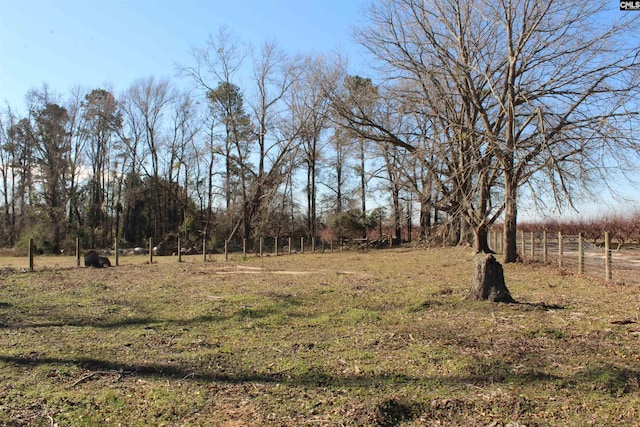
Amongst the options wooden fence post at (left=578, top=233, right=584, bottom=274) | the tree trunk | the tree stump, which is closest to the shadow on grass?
the tree stump

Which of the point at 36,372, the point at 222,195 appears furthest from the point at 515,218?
the point at 222,195

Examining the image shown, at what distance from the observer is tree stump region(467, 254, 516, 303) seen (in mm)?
7223

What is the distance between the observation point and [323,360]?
473cm

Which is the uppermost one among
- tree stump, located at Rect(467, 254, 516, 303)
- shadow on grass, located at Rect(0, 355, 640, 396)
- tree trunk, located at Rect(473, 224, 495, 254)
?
tree trunk, located at Rect(473, 224, 495, 254)

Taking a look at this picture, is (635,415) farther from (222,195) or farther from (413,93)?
(222,195)

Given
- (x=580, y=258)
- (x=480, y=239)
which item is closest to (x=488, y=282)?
(x=580, y=258)

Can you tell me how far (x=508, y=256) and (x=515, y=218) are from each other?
239 cm

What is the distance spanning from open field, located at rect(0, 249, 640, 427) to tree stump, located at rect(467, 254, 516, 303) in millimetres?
282

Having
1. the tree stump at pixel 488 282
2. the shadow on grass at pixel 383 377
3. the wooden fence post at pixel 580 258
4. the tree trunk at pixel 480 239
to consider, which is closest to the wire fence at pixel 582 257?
the wooden fence post at pixel 580 258

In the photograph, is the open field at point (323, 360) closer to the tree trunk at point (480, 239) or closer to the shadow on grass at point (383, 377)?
the shadow on grass at point (383, 377)

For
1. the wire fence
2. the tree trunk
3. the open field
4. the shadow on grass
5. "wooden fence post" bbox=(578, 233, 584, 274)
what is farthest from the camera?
the tree trunk

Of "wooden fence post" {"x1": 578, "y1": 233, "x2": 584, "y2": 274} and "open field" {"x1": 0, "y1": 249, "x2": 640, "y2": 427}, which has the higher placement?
"wooden fence post" {"x1": 578, "y1": 233, "x2": 584, "y2": 274}

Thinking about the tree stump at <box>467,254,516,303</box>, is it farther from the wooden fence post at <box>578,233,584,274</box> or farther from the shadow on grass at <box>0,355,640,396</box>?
the wooden fence post at <box>578,233,584,274</box>

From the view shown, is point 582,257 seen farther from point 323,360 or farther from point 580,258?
point 323,360
